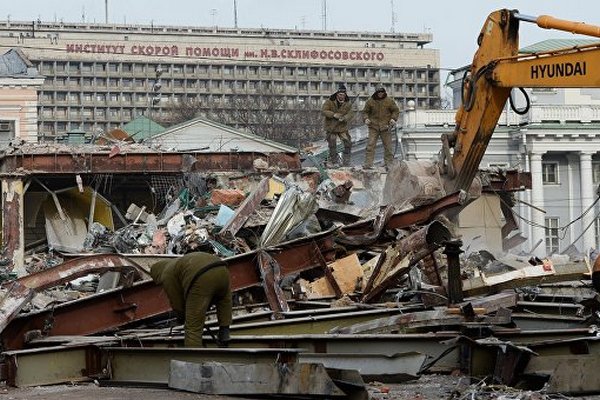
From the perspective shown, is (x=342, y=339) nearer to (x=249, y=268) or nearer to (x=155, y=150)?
(x=249, y=268)

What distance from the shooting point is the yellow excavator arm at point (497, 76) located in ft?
48.8

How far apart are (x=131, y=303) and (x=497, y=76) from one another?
5.47 metres

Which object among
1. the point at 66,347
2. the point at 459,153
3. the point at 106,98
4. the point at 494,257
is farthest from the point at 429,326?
the point at 106,98

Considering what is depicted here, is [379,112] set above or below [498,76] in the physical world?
above

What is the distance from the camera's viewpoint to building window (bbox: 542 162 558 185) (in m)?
62.5

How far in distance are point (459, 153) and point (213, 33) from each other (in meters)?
141

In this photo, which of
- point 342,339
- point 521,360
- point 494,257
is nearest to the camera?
point 521,360

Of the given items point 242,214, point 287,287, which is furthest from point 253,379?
point 242,214

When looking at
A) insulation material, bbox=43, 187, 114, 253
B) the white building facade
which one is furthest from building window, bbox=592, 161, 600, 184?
insulation material, bbox=43, 187, 114, 253

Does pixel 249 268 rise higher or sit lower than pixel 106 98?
lower

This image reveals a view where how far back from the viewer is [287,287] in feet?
59.2

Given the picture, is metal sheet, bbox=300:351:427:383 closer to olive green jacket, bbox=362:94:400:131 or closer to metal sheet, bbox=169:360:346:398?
metal sheet, bbox=169:360:346:398

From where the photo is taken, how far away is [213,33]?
520ft

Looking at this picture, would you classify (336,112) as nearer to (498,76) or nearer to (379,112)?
(379,112)
